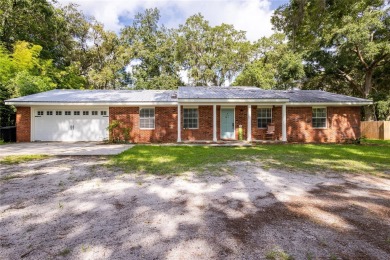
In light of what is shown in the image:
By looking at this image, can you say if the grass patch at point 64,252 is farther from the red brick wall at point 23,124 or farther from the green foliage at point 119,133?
the red brick wall at point 23,124

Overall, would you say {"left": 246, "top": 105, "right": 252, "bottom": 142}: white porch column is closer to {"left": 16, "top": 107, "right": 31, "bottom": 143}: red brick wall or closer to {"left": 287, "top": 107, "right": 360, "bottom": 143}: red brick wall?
{"left": 287, "top": 107, "right": 360, "bottom": 143}: red brick wall

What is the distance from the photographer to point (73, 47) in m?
29.2

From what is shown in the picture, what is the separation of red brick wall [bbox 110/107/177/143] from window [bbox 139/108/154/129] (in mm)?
242

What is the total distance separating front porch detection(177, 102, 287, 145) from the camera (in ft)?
48.8

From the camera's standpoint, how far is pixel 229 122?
15.2m

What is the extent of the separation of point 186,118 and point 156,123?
1.89 meters

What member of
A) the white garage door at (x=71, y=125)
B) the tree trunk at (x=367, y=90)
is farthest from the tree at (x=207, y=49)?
the white garage door at (x=71, y=125)

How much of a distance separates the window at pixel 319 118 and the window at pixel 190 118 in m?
7.58

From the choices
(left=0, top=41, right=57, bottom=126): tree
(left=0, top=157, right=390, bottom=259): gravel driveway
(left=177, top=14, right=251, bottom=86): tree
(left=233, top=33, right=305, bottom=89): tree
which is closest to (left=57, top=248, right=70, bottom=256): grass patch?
(left=0, top=157, right=390, bottom=259): gravel driveway

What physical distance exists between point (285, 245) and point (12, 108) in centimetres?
1769

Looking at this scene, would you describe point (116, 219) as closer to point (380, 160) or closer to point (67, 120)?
point (380, 160)

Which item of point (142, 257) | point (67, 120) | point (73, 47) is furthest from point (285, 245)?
point (73, 47)

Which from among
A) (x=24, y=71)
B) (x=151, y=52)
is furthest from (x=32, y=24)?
(x=151, y=52)

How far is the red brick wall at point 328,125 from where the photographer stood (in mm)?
15141
